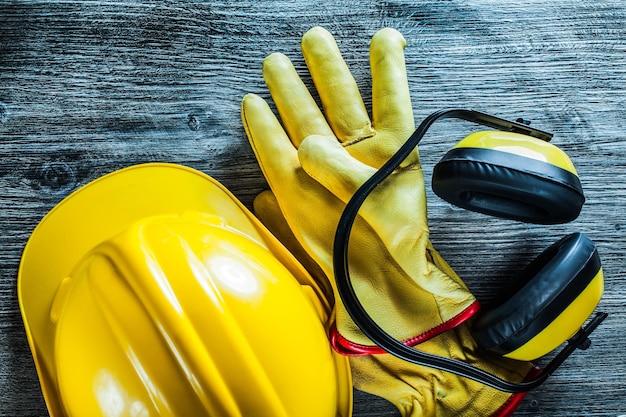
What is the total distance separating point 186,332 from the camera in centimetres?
53

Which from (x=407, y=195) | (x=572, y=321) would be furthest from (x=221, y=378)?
(x=572, y=321)

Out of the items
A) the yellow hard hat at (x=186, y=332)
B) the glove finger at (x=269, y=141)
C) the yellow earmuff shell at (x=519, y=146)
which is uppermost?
the yellow earmuff shell at (x=519, y=146)

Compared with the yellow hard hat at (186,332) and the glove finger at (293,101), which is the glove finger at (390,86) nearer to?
the glove finger at (293,101)

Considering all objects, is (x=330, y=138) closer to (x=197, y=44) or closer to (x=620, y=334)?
(x=197, y=44)

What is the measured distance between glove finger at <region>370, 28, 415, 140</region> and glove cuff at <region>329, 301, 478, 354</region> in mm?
252

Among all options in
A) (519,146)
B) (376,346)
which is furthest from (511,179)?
(376,346)

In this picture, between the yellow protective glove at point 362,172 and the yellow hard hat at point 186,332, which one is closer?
the yellow hard hat at point 186,332

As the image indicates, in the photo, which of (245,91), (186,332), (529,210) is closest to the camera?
(186,332)

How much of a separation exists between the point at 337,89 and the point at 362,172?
134 mm

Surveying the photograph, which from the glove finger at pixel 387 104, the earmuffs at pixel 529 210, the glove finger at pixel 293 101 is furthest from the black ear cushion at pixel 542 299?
the glove finger at pixel 293 101

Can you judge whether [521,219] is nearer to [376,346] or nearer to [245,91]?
[376,346]

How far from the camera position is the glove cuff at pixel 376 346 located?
0.69 metres

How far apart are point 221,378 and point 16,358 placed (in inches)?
16.7

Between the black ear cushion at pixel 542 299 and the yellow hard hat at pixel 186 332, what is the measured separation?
0.22 metres
